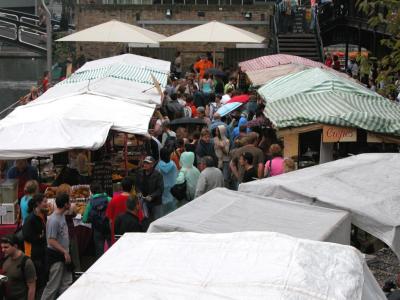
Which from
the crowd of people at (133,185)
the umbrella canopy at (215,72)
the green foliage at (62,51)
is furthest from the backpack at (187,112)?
the green foliage at (62,51)

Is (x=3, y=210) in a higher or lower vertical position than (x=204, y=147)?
lower

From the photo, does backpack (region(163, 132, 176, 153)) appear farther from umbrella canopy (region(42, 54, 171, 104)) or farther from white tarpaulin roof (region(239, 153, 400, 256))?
white tarpaulin roof (region(239, 153, 400, 256))

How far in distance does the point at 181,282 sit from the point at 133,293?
0.29 m

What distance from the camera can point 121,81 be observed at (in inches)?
642

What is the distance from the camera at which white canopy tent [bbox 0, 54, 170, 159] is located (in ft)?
37.3

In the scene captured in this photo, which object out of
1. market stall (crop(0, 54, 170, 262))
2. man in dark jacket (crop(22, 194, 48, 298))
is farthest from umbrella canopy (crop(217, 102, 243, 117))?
man in dark jacket (crop(22, 194, 48, 298))

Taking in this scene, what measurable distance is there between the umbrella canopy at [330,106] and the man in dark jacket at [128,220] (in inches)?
134

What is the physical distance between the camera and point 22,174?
41.0 ft

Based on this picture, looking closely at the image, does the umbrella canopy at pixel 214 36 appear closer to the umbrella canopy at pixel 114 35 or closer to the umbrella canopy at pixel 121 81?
the umbrella canopy at pixel 114 35

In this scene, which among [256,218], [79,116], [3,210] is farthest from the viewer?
[79,116]

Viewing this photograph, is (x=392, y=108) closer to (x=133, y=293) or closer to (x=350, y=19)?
(x=133, y=293)

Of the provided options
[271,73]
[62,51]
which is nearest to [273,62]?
[271,73]

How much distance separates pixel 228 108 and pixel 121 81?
2.50 meters

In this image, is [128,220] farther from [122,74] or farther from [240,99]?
[240,99]
